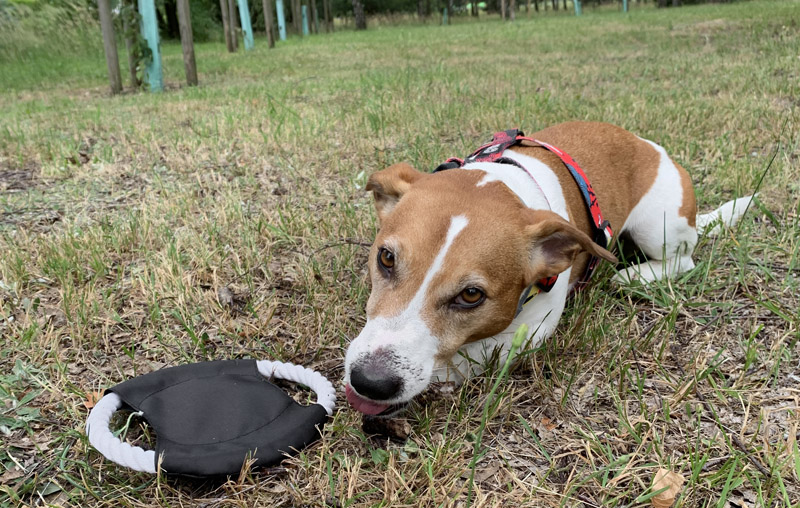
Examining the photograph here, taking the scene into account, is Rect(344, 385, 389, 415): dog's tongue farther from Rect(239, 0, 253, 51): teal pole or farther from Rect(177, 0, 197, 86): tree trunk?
Rect(239, 0, 253, 51): teal pole

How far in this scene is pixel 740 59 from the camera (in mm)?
10172

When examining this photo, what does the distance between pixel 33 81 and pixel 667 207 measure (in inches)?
497

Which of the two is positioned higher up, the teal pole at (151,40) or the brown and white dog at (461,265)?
the teal pole at (151,40)

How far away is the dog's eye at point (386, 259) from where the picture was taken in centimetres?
260

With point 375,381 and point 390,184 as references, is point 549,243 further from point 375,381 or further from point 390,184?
point 375,381

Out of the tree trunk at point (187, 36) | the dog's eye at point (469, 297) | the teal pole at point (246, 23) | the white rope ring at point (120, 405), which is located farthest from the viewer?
the teal pole at point (246, 23)

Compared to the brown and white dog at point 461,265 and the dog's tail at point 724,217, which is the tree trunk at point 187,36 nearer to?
the brown and white dog at point 461,265

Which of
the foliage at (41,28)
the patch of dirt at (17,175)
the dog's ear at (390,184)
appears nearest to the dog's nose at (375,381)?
the dog's ear at (390,184)

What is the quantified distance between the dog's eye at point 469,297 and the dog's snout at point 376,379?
0.47m

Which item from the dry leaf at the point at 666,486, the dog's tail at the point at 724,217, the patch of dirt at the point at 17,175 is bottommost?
the dry leaf at the point at 666,486

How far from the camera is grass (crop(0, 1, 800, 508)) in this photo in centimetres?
223

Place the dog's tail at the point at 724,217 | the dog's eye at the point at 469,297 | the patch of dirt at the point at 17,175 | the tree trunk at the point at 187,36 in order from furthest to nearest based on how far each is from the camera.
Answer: the tree trunk at the point at 187,36 → the patch of dirt at the point at 17,175 → the dog's tail at the point at 724,217 → the dog's eye at the point at 469,297

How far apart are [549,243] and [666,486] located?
1.16 metres

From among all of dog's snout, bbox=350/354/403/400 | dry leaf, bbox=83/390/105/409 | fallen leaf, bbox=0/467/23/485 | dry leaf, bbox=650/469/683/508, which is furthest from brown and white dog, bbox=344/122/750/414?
fallen leaf, bbox=0/467/23/485
